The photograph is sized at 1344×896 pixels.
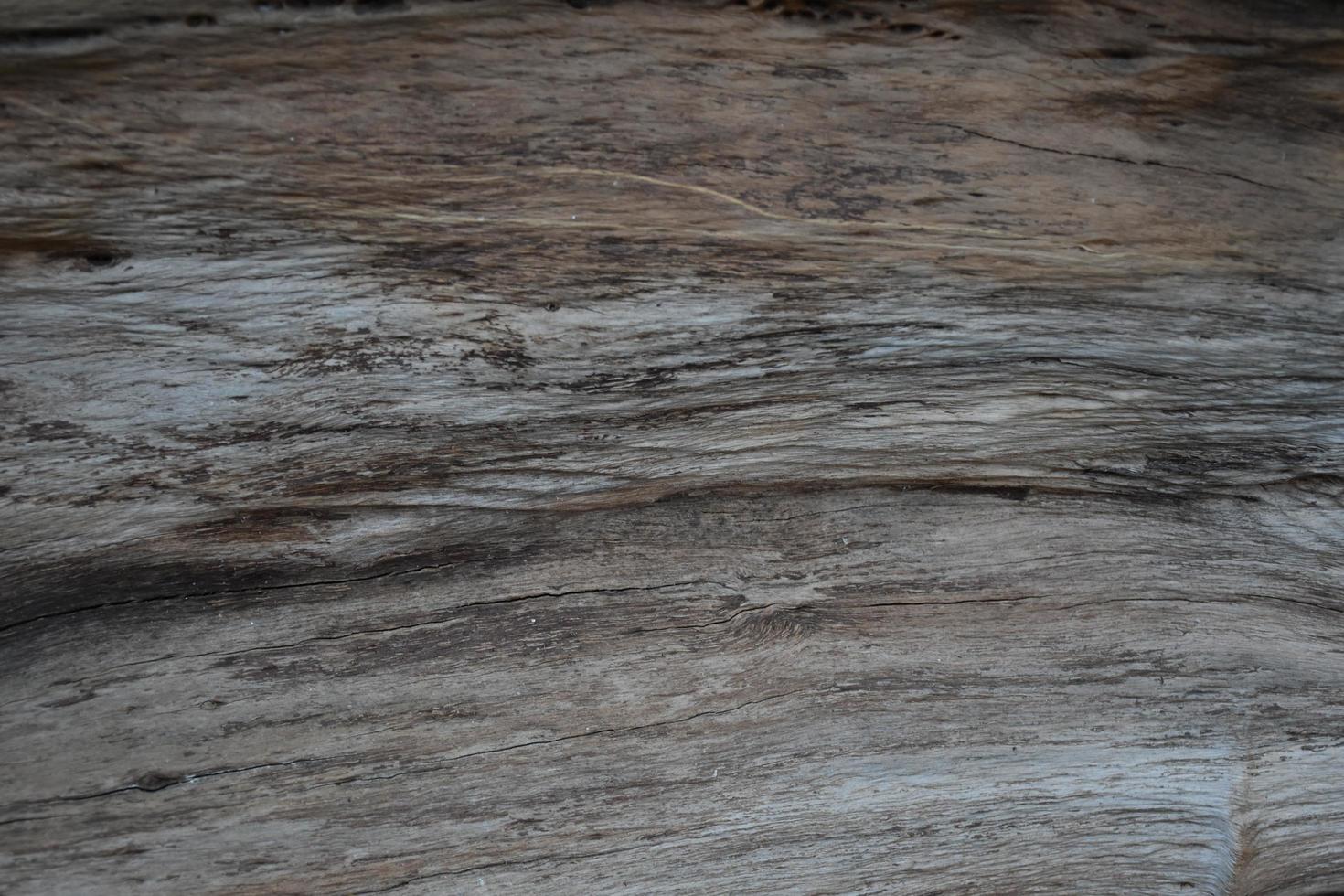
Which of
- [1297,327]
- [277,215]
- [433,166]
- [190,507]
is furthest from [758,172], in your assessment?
[190,507]

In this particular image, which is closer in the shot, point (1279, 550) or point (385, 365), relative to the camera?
point (385, 365)

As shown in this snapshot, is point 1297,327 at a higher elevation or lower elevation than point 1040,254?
lower

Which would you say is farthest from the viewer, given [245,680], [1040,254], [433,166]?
[245,680]

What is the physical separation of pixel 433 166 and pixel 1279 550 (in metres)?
1.56

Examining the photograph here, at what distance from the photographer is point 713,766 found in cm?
154

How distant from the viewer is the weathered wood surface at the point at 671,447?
3.31ft

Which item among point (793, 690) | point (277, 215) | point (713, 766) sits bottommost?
point (713, 766)

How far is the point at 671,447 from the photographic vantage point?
1.38m

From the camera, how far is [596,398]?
4.23ft

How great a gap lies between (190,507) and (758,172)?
3.27 feet

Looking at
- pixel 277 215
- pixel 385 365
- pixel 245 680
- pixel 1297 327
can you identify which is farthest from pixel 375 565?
pixel 1297 327

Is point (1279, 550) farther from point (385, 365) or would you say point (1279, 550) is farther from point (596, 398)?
point (385, 365)

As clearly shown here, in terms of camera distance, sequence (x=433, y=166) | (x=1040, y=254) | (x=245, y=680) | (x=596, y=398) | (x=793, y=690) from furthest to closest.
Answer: (x=793, y=690), (x=245, y=680), (x=596, y=398), (x=1040, y=254), (x=433, y=166)

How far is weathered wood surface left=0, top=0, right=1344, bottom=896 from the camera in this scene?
3.31ft
